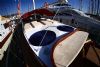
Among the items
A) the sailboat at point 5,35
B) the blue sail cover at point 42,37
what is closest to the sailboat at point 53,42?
the blue sail cover at point 42,37

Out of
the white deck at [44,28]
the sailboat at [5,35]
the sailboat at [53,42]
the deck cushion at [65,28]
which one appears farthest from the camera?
the sailboat at [5,35]

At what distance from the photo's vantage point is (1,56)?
13.5m

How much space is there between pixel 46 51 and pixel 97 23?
8.38 metres

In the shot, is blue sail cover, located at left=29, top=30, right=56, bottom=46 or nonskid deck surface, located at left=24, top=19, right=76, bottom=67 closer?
nonskid deck surface, located at left=24, top=19, right=76, bottom=67

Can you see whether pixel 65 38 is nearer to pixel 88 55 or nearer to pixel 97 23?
pixel 88 55

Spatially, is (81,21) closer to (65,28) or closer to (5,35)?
(5,35)

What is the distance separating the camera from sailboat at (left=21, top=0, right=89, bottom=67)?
8.29 metres

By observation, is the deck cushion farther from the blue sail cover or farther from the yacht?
the blue sail cover

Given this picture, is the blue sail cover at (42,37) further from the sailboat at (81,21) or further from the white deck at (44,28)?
the sailboat at (81,21)

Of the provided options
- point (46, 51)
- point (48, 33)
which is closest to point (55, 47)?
point (46, 51)

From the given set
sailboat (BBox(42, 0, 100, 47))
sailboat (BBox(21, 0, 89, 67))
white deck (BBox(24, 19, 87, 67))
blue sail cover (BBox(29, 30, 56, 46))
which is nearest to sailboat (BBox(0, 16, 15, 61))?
sailboat (BBox(21, 0, 89, 67))

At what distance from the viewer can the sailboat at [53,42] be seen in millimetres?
8289

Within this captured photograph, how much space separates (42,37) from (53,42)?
30.2 inches

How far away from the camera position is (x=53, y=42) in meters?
9.62
